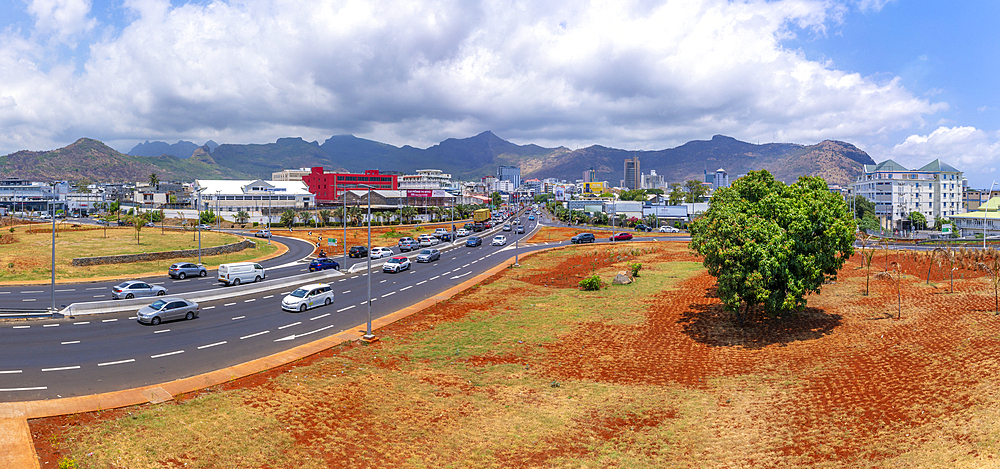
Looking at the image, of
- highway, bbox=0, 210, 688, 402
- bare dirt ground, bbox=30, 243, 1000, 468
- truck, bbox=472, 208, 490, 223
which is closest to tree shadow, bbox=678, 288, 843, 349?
bare dirt ground, bbox=30, 243, 1000, 468

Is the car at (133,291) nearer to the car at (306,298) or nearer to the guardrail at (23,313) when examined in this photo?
the guardrail at (23,313)

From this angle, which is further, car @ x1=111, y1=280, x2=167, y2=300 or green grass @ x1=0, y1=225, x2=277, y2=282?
green grass @ x1=0, y1=225, x2=277, y2=282

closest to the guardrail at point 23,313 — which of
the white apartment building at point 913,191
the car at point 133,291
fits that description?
the car at point 133,291

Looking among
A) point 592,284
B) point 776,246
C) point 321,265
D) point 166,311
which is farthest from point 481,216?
point 776,246

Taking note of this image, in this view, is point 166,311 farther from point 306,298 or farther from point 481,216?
point 481,216

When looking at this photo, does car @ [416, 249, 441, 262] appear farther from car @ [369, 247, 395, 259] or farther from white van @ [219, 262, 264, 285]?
white van @ [219, 262, 264, 285]

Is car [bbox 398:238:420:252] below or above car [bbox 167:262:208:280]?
above
